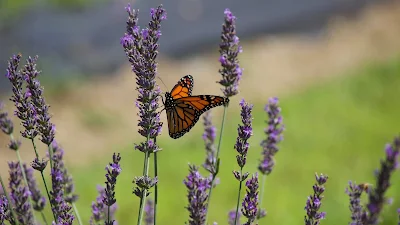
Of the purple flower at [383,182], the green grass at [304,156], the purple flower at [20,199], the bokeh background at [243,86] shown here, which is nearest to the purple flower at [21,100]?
the purple flower at [20,199]

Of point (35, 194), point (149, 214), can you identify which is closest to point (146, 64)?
point (35, 194)

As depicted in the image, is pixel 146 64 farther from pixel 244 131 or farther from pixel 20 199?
pixel 20 199

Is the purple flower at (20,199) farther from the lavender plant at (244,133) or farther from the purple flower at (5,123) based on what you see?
the lavender plant at (244,133)

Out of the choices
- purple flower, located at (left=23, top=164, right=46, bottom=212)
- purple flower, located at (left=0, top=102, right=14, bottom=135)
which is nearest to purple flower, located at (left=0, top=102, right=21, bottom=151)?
purple flower, located at (left=0, top=102, right=14, bottom=135)

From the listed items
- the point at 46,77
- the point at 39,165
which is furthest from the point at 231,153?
the point at 39,165

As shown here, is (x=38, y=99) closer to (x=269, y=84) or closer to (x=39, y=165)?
(x=39, y=165)

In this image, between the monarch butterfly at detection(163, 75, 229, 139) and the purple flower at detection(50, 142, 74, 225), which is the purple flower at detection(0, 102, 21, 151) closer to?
the purple flower at detection(50, 142, 74, 225)
